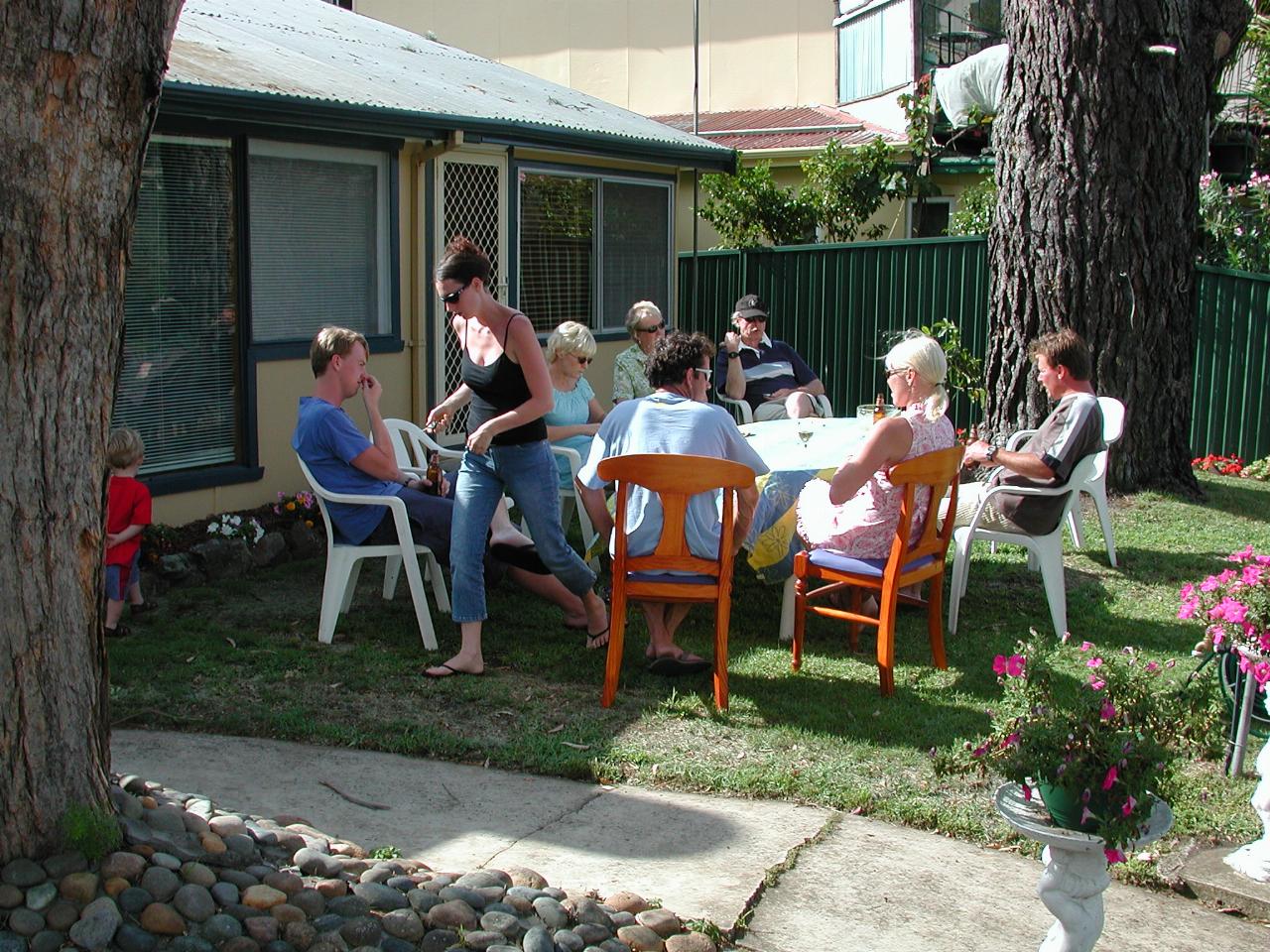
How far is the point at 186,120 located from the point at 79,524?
4973 millimetres

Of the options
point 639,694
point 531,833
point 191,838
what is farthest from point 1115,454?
point 191,838

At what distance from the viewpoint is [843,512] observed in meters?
5.91

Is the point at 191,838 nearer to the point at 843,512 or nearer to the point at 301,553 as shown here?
the point at 843,512

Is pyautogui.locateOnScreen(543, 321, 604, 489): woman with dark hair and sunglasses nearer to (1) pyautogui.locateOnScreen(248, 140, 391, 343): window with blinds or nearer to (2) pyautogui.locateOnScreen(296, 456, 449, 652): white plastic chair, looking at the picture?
(2) pyautogui.locateOnScreen(296, 456, 449, 652): white plastic chair

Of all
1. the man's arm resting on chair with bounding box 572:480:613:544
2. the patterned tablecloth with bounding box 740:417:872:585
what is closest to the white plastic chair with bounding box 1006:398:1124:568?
the patterned tablecloth with bounding box 740:417:872:585

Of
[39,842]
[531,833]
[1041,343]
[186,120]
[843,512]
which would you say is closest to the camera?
[39,842]

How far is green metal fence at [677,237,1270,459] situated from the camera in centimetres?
1173

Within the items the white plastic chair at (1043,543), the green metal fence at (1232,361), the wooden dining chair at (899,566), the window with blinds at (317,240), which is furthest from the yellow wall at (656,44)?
the wooden dining chair at (899,566)

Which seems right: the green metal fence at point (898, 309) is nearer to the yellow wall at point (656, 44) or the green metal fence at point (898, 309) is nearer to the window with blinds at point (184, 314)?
the window with blinds at point (184, 314)

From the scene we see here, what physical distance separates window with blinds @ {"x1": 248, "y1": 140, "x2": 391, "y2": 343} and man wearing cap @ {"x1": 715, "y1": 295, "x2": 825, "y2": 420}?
245 centimetres

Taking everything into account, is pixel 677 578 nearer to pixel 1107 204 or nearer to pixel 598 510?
pixel 598 510

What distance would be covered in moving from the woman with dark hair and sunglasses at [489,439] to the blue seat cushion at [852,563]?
1.07m

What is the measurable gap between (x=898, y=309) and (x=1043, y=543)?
7445 millimetres

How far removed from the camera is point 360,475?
6164 mm
